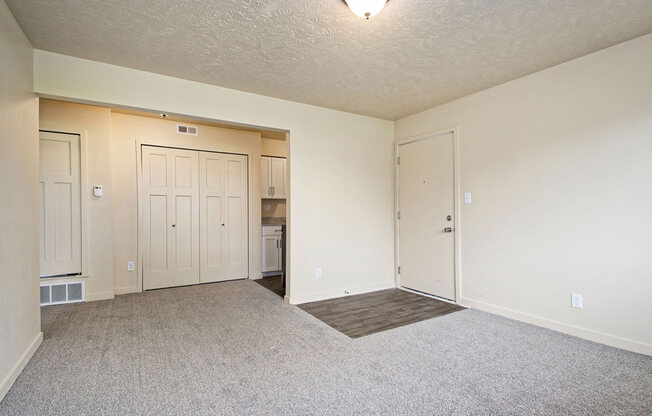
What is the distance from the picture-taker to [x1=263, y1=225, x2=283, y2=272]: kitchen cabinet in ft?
17.8

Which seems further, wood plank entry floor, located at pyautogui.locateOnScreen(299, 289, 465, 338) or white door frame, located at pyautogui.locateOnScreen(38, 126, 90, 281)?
white door frame, located at pyautogui.locateOnScreen(38, 126, 90, 281)

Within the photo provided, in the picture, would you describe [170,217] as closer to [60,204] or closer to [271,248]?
[60,204]

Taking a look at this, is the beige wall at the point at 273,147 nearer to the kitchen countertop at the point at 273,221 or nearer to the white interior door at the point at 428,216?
the kitchen countertop at the point at 273,221

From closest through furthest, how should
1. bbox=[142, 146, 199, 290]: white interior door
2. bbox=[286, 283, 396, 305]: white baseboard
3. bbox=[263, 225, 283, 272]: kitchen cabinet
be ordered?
1. bbox=[286, 283, 396, 305]: white baseboard
2. bbox=[142, 146, 199, 290]: white interior door
3. bbox=[263, 225, 283, 272]: kitchen cabinet

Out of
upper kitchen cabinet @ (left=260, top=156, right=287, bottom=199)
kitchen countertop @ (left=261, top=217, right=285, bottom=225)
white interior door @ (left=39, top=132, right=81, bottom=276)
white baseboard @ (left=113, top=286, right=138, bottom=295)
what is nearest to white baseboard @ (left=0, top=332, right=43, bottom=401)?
white interior door @ (left=39, top=132, right=81, bottom=276)

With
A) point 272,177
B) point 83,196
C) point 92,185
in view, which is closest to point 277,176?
point 272,177

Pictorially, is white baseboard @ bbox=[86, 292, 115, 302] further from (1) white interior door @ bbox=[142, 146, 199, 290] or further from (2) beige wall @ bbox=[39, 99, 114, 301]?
(1) white interior door @ bbox=[142, 146, 199, 290]

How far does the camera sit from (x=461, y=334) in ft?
9.39

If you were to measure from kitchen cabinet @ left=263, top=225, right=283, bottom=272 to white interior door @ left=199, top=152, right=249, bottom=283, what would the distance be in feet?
1.11

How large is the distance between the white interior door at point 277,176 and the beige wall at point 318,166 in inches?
73.4

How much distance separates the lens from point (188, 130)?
478 cm

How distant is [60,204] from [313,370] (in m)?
3.71

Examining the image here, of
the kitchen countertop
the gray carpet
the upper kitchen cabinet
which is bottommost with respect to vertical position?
the gray carpet

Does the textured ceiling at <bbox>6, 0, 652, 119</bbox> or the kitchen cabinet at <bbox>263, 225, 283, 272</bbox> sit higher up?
the textured ceiling at <bbox>6, 0, 652, 119</bbox>
